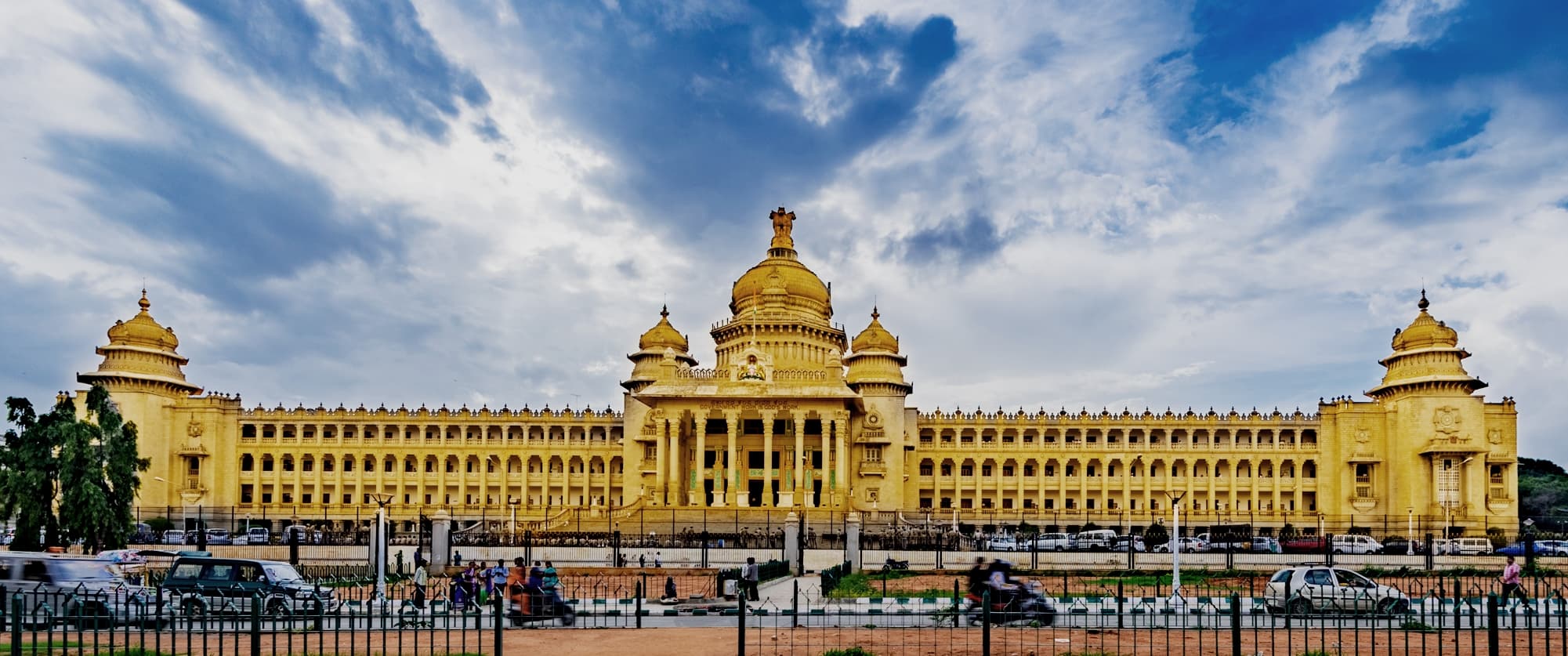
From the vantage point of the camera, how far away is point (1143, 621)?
25.8 meters

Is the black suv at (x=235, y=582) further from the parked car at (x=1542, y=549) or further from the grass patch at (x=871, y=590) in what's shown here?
the parked car at (x=1542, y=549)

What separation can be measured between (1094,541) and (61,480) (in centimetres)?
3801

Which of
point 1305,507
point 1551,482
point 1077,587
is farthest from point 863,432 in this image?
point 1551,482

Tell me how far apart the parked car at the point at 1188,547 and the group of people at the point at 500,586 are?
26303 millimetres

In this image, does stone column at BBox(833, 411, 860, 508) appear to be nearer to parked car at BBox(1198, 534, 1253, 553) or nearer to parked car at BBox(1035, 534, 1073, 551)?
parked car at BBox(1035, 534, 1073, 551)

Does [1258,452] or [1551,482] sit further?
[1551,482]

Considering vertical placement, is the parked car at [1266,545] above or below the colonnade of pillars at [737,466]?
below

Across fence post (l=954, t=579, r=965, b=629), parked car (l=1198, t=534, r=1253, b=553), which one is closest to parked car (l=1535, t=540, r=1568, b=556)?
parked car (l=1198, t=534, r=1253, b=553)

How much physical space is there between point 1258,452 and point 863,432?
23660 mm

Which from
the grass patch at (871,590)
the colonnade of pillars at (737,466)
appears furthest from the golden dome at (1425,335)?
the grass patch at (871,590)

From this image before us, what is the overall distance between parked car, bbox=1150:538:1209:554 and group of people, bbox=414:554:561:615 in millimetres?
26303

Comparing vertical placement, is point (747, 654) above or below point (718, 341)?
below

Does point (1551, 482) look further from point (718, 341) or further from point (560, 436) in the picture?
point (560, 436)

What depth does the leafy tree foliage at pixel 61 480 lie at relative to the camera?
4128cm
